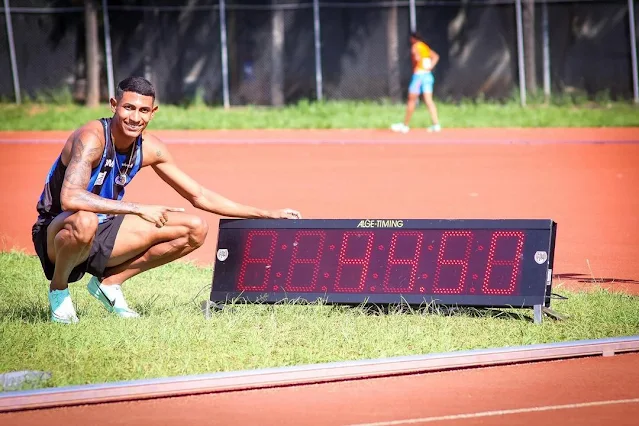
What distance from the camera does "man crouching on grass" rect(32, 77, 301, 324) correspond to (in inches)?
303

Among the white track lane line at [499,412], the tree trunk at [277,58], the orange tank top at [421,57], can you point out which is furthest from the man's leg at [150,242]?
the tree trunk at [277,58]

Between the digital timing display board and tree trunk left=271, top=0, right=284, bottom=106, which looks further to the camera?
tree trunk left=271, top=0, right=284, bottom=106

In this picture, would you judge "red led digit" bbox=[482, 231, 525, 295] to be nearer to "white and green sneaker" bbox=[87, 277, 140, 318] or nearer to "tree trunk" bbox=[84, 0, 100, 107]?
"white and green sneaker" bbox=[87, 277, 140, 318]

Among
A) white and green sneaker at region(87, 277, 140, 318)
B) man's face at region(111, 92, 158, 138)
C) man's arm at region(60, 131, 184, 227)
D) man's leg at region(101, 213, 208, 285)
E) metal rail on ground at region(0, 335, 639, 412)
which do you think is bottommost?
metal rail on ground at region(0, 335, 639, 412)

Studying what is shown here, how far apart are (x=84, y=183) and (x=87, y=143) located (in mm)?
271

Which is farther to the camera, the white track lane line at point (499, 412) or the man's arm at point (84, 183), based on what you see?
the man's arm at point (84, 183)

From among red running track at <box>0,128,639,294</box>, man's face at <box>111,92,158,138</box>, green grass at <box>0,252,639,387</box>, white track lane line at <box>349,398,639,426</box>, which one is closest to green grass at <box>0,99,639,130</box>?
red running track at <box>0,128,639,294</box>

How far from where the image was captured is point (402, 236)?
27.3 ft

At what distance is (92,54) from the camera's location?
89.5 ft

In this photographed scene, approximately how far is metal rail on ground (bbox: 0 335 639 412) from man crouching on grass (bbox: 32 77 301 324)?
4.29 ft

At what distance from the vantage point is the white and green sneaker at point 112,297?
8.38 m

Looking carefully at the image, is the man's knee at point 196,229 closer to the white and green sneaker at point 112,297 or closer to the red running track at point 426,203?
the white and green sneaker at point 112,297

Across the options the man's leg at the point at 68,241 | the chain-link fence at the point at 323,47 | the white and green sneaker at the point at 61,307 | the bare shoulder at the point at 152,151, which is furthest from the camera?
the chain-link fence at the point at 323,47

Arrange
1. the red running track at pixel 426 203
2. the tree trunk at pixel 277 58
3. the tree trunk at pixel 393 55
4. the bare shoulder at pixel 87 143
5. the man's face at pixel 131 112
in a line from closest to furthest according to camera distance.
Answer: the red running track at pixel 426 203 < the bare shoulder at pixel 87 143 < the man's face at pixel 131 112 < the tree trunk at pixel 393 55 < the tree trunk at pixel 277 58
